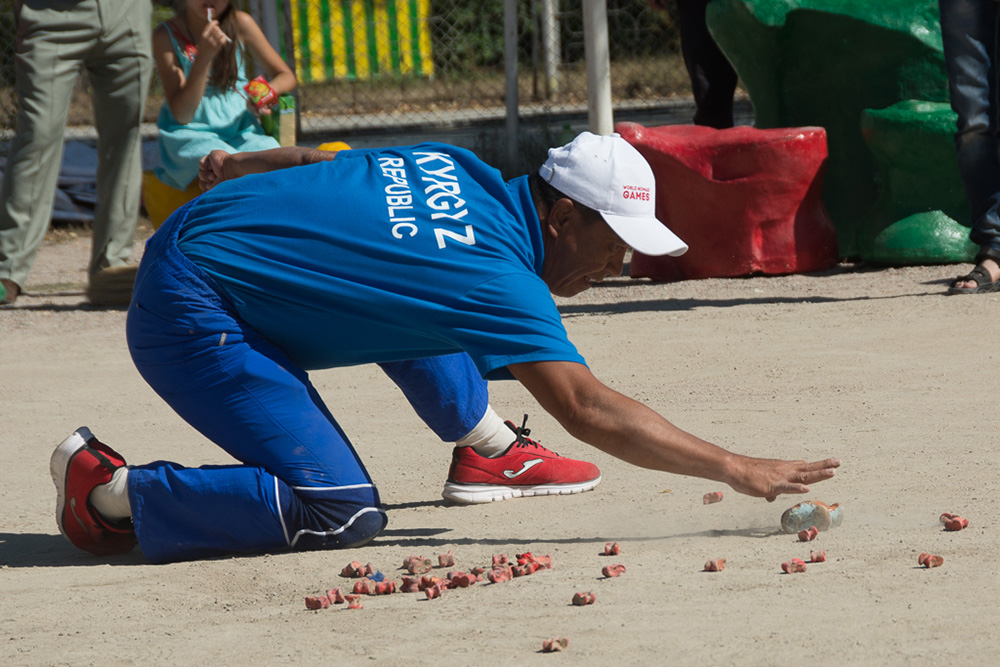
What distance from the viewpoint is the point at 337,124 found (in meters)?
13.3

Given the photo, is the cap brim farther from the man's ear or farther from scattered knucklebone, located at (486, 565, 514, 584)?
scattered knucklebone, located at (486, 565, 514, 584)

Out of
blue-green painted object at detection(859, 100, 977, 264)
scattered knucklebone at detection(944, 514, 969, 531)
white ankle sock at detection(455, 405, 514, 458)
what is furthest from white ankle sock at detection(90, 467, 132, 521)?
blue-green painted object at detection(859, 100, 977, 264)

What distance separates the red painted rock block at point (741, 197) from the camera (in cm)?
670

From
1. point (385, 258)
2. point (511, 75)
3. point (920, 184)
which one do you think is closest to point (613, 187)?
point (385, 258)

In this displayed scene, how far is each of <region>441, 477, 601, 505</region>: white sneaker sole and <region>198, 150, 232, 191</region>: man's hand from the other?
1103 millimetres

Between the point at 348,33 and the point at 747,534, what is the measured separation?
1477 cm

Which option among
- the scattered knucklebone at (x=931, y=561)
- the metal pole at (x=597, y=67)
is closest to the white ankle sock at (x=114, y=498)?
the scattered knucklebone at (x=931, y=561)

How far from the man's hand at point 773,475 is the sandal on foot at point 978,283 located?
337cm

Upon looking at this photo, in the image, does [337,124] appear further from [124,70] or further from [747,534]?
[747,534]

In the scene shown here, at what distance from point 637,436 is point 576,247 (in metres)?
0.48

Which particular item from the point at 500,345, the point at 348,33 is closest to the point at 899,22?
the point at 500,345

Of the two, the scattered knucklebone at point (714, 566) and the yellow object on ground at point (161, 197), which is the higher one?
the yellow object on ground at point (161, 197)

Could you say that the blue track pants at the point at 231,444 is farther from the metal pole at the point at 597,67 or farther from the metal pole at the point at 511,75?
the metal pole at the point at 511,75

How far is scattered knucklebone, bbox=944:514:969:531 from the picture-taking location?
3016 millimetres
